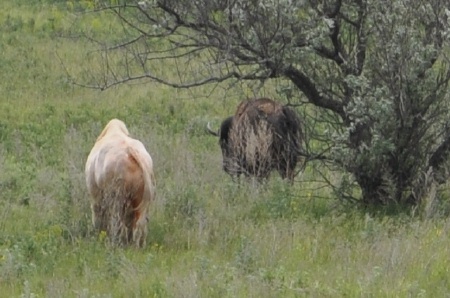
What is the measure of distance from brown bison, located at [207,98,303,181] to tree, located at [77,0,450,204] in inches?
51.2

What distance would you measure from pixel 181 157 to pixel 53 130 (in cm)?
397

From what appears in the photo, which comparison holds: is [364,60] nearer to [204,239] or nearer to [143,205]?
[204,239]

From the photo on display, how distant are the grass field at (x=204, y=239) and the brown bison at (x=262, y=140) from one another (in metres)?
0.28

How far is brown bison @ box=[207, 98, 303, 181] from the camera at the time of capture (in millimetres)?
10734

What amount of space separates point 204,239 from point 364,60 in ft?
8.19

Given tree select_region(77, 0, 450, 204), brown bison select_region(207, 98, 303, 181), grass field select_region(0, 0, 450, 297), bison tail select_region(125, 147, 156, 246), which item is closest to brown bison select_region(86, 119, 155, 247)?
bison tail select_region(125, 147, 156, 246)

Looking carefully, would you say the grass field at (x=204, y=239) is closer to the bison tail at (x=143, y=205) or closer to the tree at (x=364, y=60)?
the bison tail at (x=143, y=205)

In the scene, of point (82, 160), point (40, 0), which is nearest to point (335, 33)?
point (82, 160)

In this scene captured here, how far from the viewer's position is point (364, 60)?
9.10 meters

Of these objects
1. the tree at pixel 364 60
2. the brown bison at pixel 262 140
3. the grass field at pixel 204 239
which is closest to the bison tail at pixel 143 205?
the grass field at pixel 204 239

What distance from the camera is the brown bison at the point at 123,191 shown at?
25.7 ft

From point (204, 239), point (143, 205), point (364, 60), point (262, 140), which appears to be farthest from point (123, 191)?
point (262, 140)

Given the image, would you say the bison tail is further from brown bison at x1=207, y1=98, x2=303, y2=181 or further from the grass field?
brown bison at x1=207, y1=98, x2=303, y2=181

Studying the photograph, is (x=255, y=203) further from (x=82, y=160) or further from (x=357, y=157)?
(x=82, y=160)
